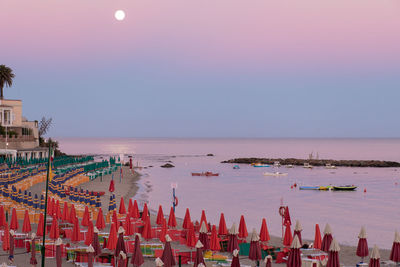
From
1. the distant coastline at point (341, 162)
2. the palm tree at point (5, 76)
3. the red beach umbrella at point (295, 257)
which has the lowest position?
the distant coastline at point (341, 162)

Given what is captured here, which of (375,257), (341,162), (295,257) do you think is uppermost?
(375,257)

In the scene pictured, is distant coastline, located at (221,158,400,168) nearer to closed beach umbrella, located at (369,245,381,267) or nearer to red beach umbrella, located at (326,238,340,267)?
closed beach umbrella, located at (369,245,381,267)

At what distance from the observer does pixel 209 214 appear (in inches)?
1702

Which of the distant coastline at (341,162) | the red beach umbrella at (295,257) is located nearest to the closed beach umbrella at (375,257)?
the red beach umbrella at (295,257)

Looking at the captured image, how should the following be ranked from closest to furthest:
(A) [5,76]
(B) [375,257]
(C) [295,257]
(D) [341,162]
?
(B) [375,257], (C) [295,257], (A) [5,76], (D) [341,162]

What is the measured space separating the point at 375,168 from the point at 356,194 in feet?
184

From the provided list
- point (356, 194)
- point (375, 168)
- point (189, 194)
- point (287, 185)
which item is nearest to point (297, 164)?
point (375, 168)

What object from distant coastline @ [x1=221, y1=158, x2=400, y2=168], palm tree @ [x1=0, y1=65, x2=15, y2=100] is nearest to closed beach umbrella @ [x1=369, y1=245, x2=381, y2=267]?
palm tree @ [x1=0, y1=65, x2=15, y2=100]

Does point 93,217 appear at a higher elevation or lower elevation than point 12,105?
lower

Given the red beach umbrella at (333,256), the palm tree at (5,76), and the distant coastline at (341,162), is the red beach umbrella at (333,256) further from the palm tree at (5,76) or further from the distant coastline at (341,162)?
the distant coastline at (341,162)

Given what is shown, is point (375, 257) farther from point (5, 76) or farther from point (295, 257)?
point (5, 76)

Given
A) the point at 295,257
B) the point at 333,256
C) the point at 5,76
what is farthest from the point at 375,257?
the point at 5,76

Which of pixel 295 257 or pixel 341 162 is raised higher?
pixel 295 257

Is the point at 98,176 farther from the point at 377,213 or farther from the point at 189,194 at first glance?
the point at 377,213
